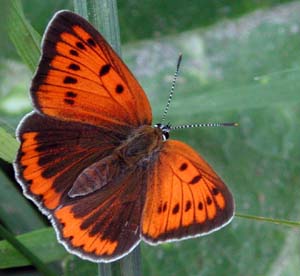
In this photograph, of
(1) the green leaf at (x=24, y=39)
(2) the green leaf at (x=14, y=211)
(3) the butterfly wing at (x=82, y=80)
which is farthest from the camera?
(2) the green leaf at (x=14, y=211)

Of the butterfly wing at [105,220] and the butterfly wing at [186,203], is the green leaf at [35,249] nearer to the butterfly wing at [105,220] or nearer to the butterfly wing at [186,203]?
the butterfly wing at [105,220]

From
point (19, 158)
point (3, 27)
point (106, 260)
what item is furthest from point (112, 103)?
point (3, 27)

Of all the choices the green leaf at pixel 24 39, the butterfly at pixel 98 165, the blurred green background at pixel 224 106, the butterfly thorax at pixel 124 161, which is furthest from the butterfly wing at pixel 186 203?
the green leaf at pixel 24 39

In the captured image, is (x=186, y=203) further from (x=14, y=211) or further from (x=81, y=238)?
(x=14, y=211)

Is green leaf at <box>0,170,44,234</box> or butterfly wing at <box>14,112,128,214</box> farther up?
butterfly wing at <box>14,112,128,214</box>

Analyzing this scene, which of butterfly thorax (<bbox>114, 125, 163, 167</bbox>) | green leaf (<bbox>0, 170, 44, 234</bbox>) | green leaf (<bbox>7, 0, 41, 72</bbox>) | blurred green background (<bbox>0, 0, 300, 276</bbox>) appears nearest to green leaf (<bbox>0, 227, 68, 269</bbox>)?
blurred green background (<bbox>0, 0, 300, 276</bbox>)

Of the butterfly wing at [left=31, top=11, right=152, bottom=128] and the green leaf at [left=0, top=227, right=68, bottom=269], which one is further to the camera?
the green leaf at [left=0, top=227, right=68, bottom=269]

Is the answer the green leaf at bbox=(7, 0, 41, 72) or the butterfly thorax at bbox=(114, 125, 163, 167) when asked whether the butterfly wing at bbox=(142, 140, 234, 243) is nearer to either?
the butterfly thorax at bbox=(114, 125, 163, 167)
